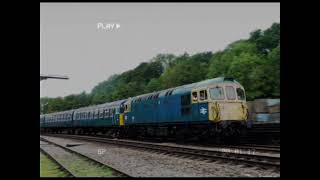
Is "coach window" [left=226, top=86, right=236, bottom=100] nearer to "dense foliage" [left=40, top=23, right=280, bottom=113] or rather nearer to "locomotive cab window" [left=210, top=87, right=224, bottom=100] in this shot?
"locomotive cab window" [left=210, top=87, right=224, bottom=100]

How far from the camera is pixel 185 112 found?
23750 millimetres

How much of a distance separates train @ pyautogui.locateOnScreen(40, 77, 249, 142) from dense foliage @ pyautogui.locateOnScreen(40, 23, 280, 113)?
1.90 m

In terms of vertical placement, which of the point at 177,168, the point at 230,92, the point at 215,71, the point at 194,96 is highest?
the point at 215,71

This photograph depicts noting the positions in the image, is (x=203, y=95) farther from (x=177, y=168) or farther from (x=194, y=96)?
(x=177, y=168)

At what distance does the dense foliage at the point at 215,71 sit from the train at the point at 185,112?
6.24ft

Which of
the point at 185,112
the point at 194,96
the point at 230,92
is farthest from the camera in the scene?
the point at 185,112

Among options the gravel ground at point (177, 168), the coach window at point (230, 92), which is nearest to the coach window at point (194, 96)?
the coach window at point (230, 92)

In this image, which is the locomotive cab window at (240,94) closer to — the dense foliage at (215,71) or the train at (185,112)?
the train at (185,112)

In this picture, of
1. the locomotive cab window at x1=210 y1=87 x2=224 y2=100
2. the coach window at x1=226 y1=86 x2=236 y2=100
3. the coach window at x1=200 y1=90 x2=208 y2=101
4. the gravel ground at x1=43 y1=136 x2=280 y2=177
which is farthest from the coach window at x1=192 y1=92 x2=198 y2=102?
the gravel ground at x1=43 y1=136 x2=280 y2=177

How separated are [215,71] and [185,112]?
15916mm

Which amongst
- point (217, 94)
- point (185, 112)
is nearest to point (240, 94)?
point (217, 94)

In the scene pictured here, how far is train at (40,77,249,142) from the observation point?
2117 centimetres
